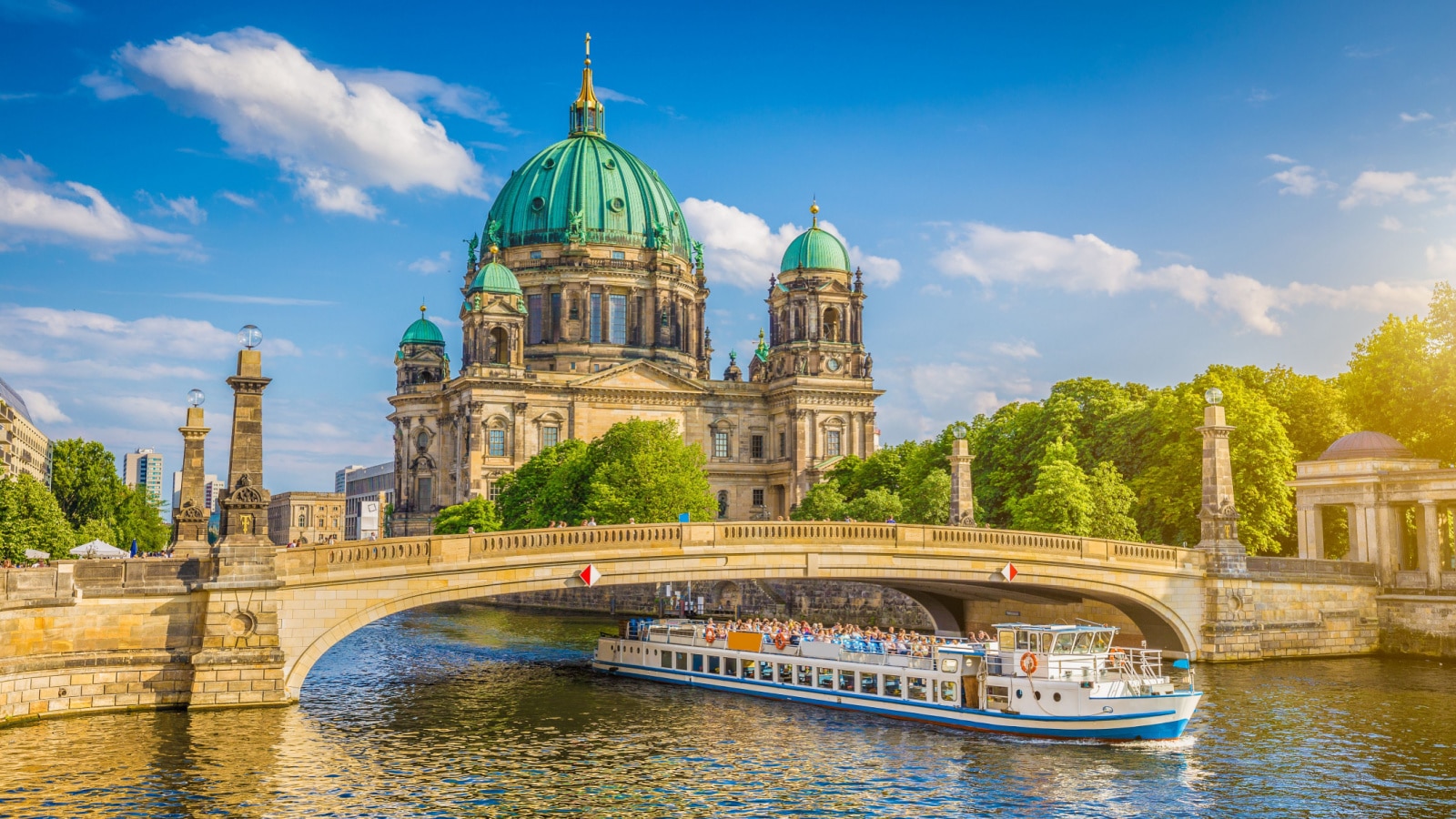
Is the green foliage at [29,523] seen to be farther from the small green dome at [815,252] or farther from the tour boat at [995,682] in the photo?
the small green dome at [815,252]

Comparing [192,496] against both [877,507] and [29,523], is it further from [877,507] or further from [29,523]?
[877,507]

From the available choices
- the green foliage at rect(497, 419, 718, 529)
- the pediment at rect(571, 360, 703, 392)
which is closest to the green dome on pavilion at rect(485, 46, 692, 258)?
the pediment at rect(571, 360, 703, 392)

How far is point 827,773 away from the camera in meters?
31.7

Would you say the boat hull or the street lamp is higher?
the street lamp

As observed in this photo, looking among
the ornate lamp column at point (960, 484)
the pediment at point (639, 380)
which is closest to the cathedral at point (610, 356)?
the pediment at point (639, 380)

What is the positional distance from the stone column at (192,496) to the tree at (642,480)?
29.5 metres

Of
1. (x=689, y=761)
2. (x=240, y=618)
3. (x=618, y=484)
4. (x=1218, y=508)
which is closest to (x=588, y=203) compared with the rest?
(x=618, y=484)

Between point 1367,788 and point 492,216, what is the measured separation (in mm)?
106437

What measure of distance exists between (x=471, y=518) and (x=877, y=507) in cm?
3122

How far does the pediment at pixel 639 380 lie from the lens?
10988 centimetres

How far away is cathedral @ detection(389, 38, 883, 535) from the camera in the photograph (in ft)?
354

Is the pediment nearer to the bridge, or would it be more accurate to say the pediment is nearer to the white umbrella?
the white umbrella

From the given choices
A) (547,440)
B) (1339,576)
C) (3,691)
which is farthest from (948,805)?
(547,440)

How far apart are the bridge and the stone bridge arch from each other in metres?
0.05
